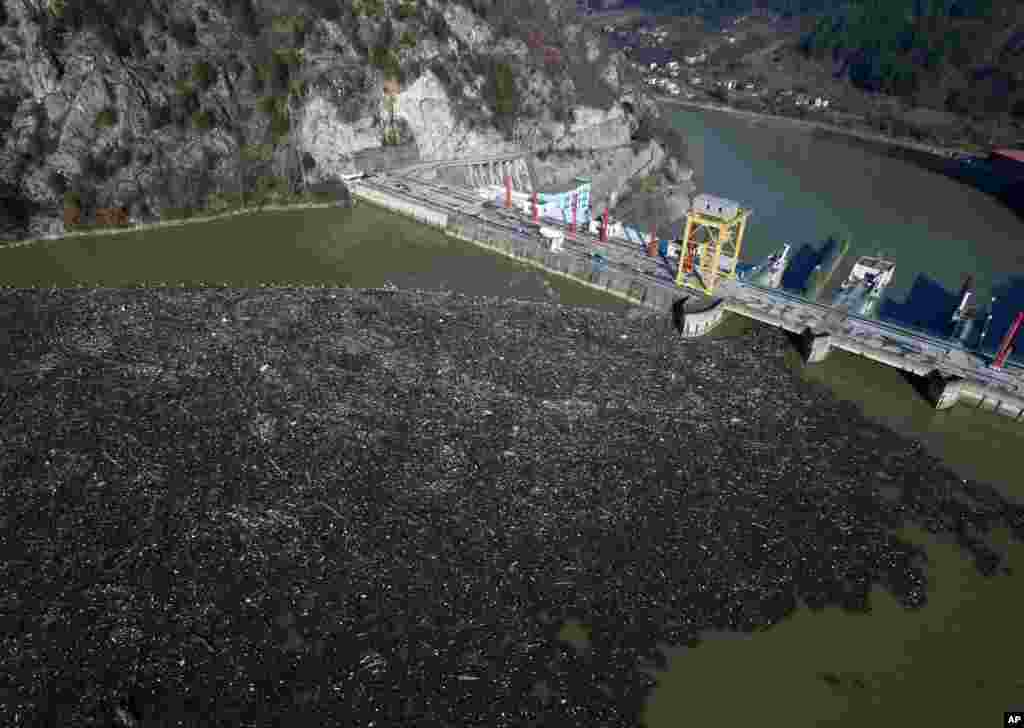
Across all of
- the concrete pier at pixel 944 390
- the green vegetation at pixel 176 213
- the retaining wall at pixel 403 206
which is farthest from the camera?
the retaining wall at pixel 403 206

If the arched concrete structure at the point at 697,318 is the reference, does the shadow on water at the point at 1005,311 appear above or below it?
above

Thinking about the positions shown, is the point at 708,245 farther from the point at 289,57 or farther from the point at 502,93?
the point at 289,57

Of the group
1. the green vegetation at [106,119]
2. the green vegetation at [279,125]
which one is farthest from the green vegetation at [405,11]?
the green vegetation at [106,119]

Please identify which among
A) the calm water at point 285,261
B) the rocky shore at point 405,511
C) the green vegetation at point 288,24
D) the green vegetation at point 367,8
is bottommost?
the rocky shore at point 405,511

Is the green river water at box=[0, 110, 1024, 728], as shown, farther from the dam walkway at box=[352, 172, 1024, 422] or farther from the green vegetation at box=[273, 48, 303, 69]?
the green vegetation at box=[273, 48, 303, 69]

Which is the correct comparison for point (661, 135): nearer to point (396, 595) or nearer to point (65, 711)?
point (396, 595)

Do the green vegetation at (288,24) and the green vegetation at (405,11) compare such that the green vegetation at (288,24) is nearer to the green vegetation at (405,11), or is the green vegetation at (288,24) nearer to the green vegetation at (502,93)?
the green vegetation at (405,11)

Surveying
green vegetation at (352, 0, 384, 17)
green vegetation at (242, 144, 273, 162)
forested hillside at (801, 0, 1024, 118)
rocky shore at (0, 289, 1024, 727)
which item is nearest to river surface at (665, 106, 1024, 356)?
rocky shore at (0, 289, 1024, 727)
